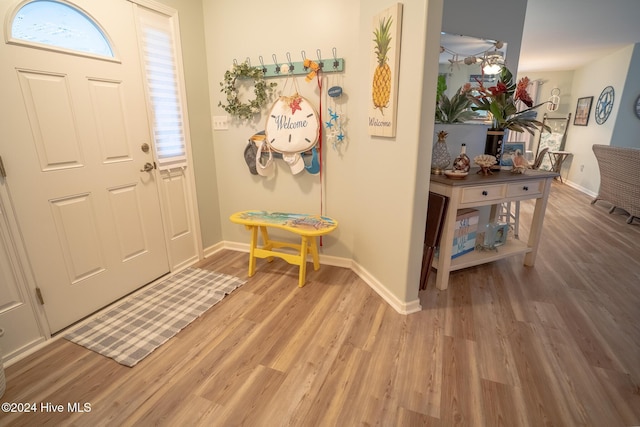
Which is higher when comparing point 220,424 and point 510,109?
point 510,109

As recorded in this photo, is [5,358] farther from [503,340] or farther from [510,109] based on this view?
[510,109]

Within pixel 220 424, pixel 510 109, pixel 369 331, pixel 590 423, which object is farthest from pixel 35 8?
pixel 590 423

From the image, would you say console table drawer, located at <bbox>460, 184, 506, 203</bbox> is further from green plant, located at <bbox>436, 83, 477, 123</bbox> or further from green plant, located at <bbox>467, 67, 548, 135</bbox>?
green plant, located at <bbox>436, 83, 477, 123</bbox>

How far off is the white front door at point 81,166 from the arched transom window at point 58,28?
0.15 feet

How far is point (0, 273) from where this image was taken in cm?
155

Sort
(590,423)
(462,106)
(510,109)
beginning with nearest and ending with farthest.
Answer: (590,423) → (510,109) → (462,106)

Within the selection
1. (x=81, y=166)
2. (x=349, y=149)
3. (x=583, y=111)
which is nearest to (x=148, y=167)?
(x=81, y=166)

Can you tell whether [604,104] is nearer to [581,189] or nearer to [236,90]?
[581,189]

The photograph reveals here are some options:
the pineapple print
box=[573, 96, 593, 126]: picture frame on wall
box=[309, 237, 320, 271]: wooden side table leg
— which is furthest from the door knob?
box=[573, 96, 593, 126]: picture frame on wall

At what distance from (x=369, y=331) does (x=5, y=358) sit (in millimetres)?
1979

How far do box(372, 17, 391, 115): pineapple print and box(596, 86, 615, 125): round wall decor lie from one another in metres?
5.28

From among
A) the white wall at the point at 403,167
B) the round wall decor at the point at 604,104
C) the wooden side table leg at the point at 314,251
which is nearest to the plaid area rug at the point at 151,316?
the wooden side table leg at the point at 314,251

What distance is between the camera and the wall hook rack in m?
2.25

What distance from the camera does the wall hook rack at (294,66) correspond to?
225cm
